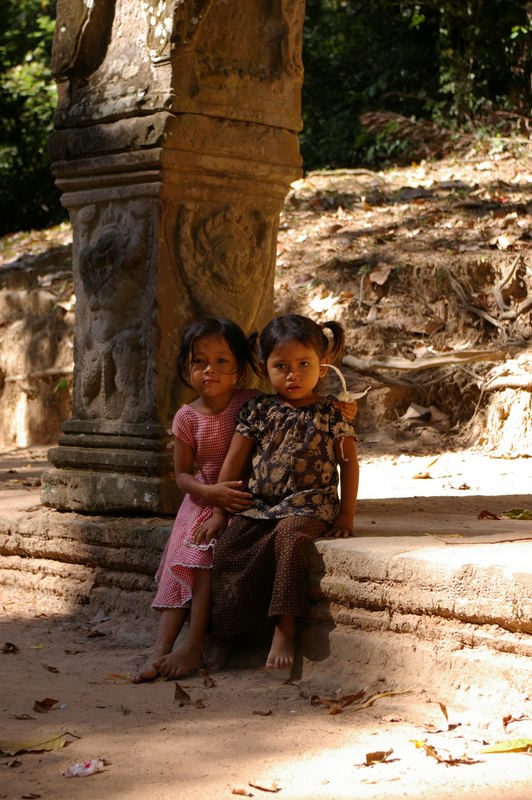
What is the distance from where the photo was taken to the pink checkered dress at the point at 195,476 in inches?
141

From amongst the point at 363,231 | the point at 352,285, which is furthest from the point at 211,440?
the point at 363,231

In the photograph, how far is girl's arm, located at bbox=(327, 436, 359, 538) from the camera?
3490 mm

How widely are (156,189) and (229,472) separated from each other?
1.16 m

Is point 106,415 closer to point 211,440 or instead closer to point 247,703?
point 211,440

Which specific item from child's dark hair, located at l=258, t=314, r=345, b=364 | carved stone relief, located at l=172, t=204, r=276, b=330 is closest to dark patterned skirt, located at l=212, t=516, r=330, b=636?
child's dark hair, located at l=258, t=314, r=345, b=364

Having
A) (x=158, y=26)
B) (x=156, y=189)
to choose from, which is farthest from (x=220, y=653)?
(x=158, y=26)

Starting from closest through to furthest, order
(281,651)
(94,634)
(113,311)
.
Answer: (281,651) < (94,634) < (113,311)

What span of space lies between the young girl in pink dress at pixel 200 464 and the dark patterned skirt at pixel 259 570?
0.25ft

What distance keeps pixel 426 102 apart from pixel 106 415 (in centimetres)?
908

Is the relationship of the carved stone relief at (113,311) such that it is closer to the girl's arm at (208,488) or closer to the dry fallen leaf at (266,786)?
the girl's arm at (208,488)

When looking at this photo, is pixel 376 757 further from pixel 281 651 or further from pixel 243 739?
pixel 281 651

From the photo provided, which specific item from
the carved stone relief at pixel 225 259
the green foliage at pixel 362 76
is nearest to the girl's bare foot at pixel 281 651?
the carved stone relief at pixel 225 259

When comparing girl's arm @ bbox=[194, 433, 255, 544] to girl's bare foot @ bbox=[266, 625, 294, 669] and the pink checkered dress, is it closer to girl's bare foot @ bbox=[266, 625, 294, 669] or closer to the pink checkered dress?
the pink checkered dress

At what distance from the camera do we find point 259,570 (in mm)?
3410
